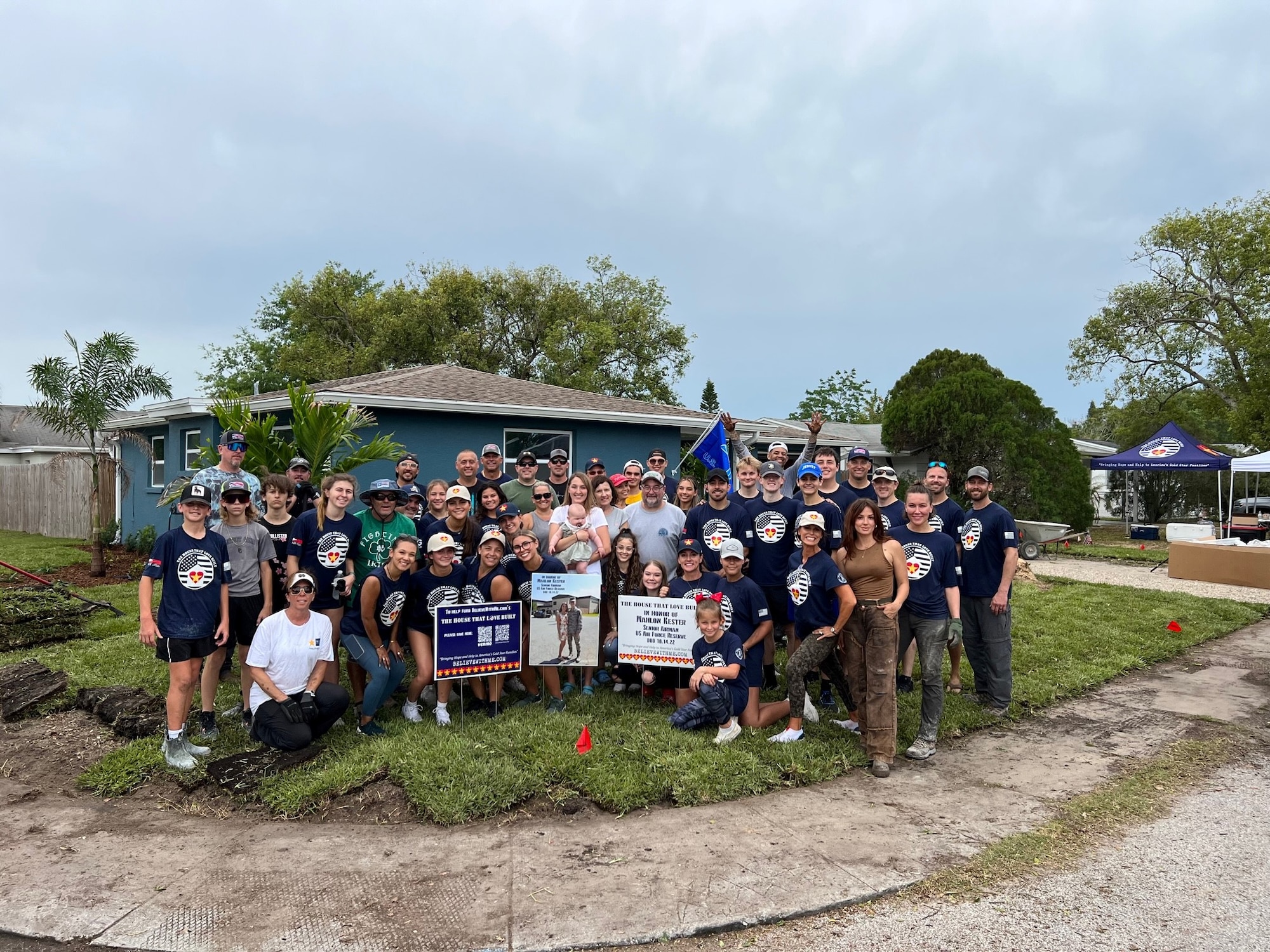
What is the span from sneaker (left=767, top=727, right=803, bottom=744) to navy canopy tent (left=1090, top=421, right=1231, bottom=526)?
21.4m

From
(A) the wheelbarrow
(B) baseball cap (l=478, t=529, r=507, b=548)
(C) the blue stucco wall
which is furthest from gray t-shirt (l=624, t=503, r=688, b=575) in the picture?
(A) the wheelbarrow

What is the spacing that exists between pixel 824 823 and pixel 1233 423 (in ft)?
89.2

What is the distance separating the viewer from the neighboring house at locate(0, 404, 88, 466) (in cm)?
3634

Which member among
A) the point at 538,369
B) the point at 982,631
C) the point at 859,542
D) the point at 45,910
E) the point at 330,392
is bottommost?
the point at 45,910

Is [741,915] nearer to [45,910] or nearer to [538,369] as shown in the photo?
[45,910]

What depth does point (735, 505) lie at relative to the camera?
6785mm

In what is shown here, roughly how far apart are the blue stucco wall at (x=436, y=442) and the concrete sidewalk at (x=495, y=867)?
10287 mm

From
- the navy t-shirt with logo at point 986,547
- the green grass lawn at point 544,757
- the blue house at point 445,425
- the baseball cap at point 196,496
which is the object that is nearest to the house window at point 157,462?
the blue house at point 445,425

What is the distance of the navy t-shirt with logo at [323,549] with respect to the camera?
19.9ft

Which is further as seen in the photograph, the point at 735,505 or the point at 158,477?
the point at 158,477

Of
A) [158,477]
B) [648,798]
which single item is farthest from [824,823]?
[158,477]

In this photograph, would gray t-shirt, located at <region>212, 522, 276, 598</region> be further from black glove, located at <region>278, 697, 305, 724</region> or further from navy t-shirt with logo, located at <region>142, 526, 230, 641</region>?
black glove, located at <region>278, 697, 305, 724</region>

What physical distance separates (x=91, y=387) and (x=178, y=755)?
476 inches

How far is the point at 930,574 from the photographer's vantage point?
235 inches
